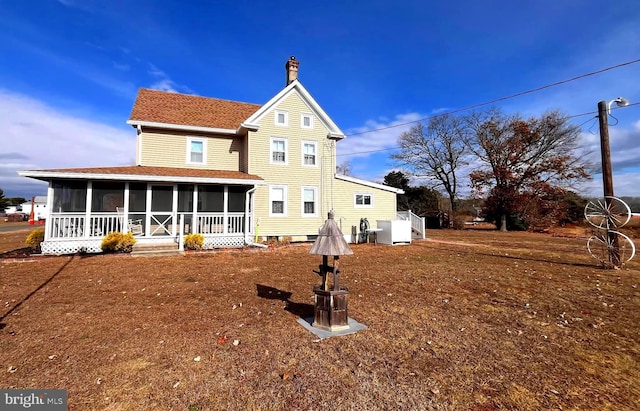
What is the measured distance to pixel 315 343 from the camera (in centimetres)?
443

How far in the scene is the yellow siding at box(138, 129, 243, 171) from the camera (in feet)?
51.7

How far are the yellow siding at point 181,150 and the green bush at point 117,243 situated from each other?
4961 millimetres

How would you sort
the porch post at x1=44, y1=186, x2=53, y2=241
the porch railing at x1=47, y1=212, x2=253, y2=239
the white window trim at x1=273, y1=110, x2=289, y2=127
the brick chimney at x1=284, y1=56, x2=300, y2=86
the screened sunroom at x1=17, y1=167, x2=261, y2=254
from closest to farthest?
1. the porch post at x1=44, y1=186, x2=53, y2=241
2. the porch railing at x1=47, y1=212, x2=253, y2=239
3. the screened sunroom at x1=17, y1=167, x2=261, y2=254
4. the white window trim at x1=273, y1=110, x2=289, y2=127
5. the brick chimney at x1=284, y1=56, x2=300, y2=86

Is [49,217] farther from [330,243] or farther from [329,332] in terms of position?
[329,332]

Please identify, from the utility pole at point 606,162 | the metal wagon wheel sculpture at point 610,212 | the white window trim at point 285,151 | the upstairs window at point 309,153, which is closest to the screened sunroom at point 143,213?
the white window trim at point 285,151

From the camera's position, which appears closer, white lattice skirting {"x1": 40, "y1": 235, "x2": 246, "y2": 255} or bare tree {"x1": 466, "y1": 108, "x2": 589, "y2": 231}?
white lattice skirting {"x1": 40, "y1": 235, "x2": 246, "y2": 255}

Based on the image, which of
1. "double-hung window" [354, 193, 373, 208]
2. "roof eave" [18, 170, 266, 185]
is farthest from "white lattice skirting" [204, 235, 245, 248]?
"double-hung window" [354, 193, 373, 208]

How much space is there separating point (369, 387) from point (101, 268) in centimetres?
977

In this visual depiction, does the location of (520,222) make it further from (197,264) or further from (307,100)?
(197,264)

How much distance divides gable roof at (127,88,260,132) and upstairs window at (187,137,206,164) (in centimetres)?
85

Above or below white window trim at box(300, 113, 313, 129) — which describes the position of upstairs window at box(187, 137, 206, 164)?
below

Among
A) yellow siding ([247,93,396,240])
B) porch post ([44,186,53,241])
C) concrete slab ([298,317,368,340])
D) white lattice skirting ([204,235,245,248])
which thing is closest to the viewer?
concrete slab ([298,317,368,340])

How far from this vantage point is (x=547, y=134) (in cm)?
3067

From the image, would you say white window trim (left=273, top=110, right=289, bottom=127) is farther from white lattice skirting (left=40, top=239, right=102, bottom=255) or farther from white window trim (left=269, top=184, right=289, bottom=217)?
white lattice skirting (left=40, top=239, right=102, bottom=255)
